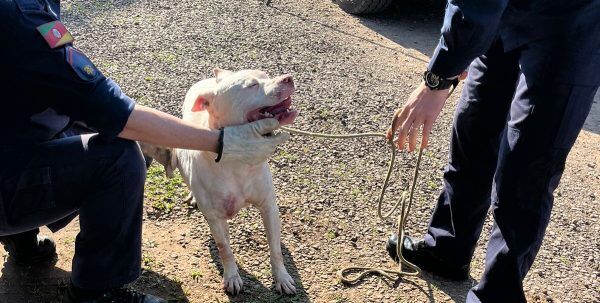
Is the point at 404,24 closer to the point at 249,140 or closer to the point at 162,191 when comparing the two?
the point at 162,191

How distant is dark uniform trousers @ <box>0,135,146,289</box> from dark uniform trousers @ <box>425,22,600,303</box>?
5.36 feet

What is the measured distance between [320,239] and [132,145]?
1437mm

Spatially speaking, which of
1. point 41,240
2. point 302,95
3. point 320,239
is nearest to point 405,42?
point 302,95

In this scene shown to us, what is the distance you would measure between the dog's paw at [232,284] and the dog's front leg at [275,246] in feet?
0.64

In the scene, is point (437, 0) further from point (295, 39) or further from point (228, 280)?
point (228, 280)

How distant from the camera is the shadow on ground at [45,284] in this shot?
333cm

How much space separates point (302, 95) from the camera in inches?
223

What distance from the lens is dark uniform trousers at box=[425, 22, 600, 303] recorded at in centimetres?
270

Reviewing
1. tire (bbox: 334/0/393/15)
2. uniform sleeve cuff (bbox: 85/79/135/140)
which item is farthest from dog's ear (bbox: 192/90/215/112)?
tire (bbox: 334/0/393/15)

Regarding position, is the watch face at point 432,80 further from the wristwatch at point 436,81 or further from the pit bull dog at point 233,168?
the pit bull dog at point 233,168

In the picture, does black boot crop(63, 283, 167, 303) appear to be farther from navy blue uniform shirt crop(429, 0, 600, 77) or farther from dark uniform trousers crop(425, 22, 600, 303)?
navy blue uniform shirt crop(429, 0, 600, 77)

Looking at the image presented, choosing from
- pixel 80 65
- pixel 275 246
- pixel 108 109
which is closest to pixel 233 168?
pixel 275 246

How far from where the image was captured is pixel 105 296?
3053 millimetres

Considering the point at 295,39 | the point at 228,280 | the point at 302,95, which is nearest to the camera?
the point at 228,280
